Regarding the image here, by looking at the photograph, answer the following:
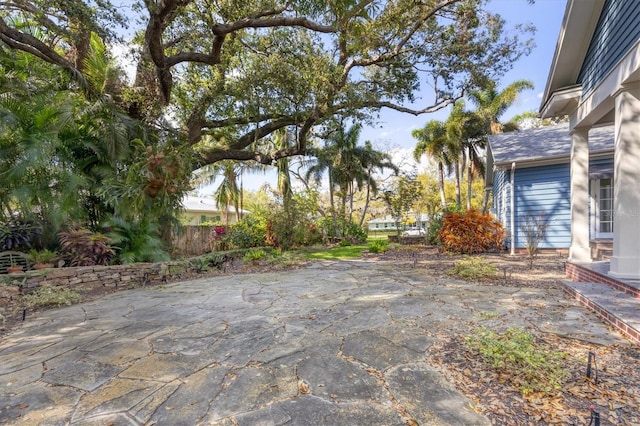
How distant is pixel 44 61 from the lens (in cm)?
755

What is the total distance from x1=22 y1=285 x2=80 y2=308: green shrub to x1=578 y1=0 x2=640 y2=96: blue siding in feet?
29.7

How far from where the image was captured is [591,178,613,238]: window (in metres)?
8.21

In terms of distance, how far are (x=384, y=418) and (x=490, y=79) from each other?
10144 millimetres

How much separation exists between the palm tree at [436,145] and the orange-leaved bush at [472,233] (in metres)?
10.6

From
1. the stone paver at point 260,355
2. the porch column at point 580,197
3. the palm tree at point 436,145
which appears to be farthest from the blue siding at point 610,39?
the palm tree at point 436,145

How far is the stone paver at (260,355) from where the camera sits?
2.06 m

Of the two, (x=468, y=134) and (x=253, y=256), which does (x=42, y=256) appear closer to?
(x=253, y=256)

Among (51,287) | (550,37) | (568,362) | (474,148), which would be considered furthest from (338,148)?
(568,362)

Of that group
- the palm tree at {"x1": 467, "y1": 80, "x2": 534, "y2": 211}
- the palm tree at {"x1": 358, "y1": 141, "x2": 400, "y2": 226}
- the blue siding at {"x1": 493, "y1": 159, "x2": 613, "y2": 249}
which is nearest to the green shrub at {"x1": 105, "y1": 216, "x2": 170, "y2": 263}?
the blue siding at {"x1": 493, "y1": 159, "x2": 613, "y2": 249}

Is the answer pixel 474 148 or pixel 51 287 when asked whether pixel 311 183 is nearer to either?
pixel 474 148

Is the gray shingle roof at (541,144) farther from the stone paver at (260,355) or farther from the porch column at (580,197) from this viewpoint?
the stone paver at (260,355)

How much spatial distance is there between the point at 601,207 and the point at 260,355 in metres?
10.0

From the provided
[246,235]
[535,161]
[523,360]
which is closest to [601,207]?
[535,161]

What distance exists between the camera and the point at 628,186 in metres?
4.12
